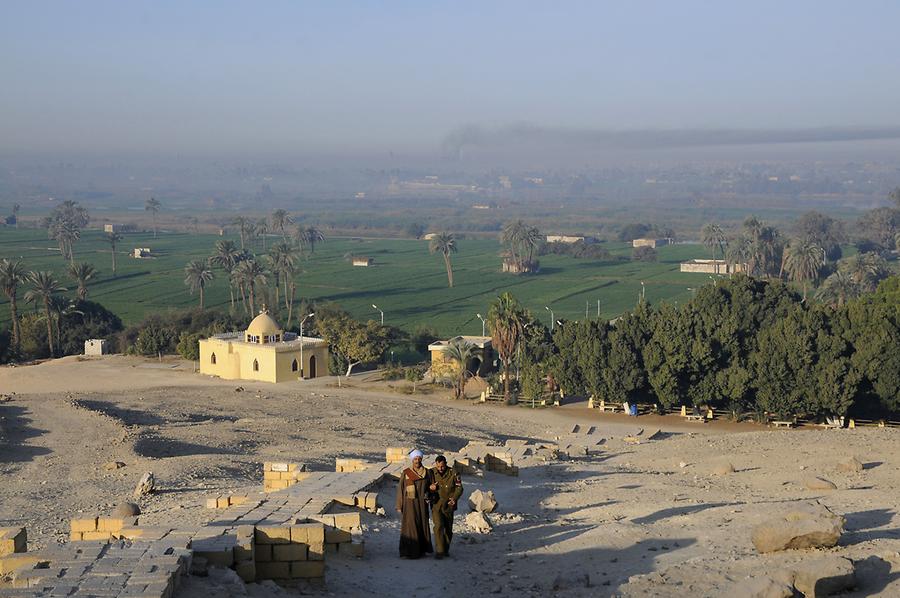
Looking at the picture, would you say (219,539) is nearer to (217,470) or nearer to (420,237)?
(217,470)

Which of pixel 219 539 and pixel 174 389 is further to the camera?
pixel 174 389

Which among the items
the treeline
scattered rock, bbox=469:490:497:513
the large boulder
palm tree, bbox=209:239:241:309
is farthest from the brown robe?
palm tree, bbox=209:239:241:309

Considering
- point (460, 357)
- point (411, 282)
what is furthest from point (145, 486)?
point (411, 282)

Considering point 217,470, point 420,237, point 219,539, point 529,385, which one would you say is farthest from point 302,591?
point 420,237

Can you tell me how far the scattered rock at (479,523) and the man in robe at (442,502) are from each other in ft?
6.44

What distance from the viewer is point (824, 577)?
11055 mm

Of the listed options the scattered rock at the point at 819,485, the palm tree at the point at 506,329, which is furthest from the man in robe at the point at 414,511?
the palm tree at the point at 506,329

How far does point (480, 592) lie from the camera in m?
12.5

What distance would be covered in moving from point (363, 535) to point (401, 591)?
208 cm

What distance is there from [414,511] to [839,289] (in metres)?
61.2

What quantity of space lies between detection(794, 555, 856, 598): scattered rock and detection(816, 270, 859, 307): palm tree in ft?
195

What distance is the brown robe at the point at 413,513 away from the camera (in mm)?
13625

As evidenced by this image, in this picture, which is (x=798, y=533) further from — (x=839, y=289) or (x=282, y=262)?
Result: (x=282, y=262)

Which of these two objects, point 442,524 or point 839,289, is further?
point 839,289
